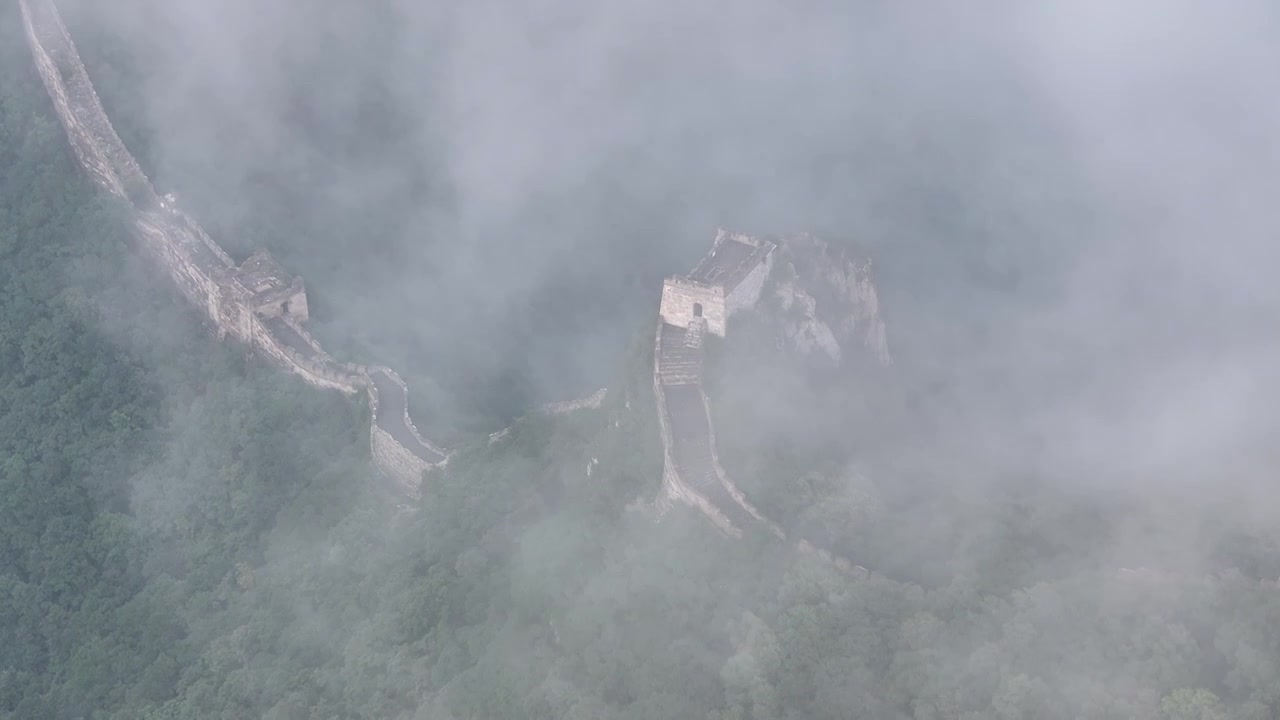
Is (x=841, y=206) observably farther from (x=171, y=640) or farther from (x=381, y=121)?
(x=171, y=640)

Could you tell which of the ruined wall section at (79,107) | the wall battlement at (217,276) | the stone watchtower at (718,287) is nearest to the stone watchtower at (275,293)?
the wall battlement at (217,276)

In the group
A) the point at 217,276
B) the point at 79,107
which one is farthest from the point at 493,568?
the point at 79,107

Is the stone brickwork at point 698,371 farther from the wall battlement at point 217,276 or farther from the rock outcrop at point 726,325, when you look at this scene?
the wall battlement at point 217,276

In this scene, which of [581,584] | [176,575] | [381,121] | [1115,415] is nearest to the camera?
[581,584]

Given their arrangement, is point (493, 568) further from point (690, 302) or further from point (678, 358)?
point (690, 302)

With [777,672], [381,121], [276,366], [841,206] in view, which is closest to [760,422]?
[777,672]

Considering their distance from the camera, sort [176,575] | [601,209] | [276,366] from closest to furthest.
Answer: [176,575], [276,366], [601,209]
